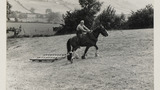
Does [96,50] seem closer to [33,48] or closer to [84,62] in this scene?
[84,62]

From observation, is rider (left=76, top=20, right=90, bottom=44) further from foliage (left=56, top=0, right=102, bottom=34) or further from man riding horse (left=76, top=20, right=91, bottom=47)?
foliage (left=56, top=0, right=102, bottom=34)

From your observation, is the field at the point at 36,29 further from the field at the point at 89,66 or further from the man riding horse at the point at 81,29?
the man riding horse at the point at 81,29

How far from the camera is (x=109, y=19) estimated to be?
12.3 metres

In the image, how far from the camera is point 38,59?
12.4 m

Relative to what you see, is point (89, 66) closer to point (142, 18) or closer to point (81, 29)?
point (81, 29)

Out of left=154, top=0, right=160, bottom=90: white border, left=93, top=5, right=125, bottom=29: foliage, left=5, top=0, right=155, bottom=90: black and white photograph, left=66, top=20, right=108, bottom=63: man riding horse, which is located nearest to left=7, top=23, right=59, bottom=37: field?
left=5, top=0, right=155, bottom=90: black and white photograph

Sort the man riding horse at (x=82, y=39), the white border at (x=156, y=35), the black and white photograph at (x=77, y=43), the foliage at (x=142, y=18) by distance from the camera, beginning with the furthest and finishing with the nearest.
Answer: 1. the man riding horse at (x=82, y=39)
2. the foliage at (x=142, y=18)
3. the black and white photograph at (x=77, y=43)
4. the white border at (x=156, y=35)

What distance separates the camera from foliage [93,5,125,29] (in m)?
12.1

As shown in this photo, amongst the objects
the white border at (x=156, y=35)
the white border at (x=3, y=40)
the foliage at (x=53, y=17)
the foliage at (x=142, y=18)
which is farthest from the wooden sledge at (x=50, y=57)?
the white border at (x=156, y=35)

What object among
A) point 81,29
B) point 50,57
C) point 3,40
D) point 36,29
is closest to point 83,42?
point 81,29

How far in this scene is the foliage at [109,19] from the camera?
1206 centimetres

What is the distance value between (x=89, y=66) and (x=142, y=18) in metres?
3.01

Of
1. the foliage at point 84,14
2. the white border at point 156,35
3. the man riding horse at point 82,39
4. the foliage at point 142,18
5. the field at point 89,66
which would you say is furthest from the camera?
the man riding horse at point 82,39

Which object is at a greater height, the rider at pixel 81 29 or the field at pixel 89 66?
the rider at pixel 81 29
